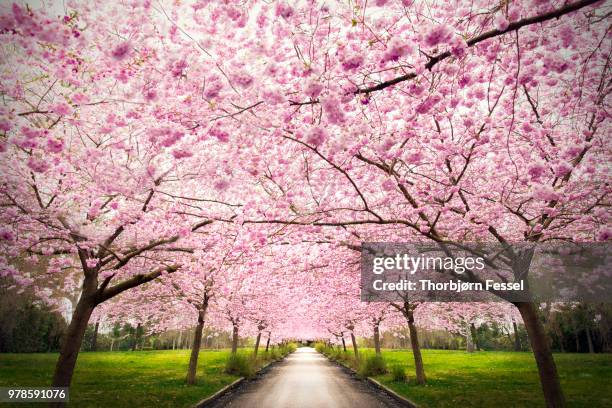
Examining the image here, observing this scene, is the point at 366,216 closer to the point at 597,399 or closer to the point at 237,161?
the point at 237,161

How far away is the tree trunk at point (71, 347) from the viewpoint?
8297 mm

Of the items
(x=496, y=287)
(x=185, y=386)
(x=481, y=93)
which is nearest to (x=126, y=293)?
(x=185, y=386)

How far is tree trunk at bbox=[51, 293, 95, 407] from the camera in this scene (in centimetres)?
830

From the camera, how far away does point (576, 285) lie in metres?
11.3

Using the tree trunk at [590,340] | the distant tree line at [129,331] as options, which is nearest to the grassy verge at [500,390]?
the distant tree line at [129,331]

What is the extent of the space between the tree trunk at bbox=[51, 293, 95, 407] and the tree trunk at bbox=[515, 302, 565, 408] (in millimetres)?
9566

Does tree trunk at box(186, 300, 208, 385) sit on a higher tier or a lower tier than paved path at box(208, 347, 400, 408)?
higher

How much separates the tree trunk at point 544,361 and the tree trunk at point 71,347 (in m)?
9.57

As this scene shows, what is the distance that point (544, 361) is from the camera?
24.3 feet

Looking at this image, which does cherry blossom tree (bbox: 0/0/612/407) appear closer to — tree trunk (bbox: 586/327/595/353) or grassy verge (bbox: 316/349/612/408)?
grassy verge (bbox: 316/349/612/408)

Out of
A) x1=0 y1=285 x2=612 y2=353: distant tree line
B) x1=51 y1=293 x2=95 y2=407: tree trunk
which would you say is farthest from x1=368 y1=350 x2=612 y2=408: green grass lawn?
x1=0 y1=285 x2=612 y2=353: distant tree line

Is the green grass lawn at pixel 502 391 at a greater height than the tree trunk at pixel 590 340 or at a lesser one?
lesser

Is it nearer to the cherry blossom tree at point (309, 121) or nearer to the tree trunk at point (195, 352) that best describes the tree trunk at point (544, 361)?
the cherry blossom tree at point (309, 121)

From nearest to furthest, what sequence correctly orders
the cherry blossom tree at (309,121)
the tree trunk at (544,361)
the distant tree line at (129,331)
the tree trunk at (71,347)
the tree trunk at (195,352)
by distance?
the cherry blossom tree at (309,121)
the tree trunk at (544,361)
the tree trunk at (71,347)
the tree trunk at (195,352)
the distant tree line at (129,331)
